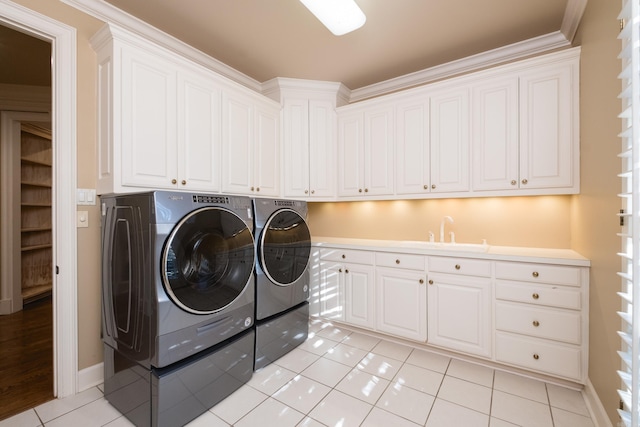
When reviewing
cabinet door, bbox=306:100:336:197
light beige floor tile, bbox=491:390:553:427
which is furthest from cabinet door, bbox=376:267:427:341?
cabinet door, bbox=306:100:336:197

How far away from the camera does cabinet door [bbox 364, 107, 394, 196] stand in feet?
9.30

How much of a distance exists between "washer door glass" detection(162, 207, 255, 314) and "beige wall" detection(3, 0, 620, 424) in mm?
887

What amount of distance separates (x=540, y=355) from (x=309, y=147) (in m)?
2.66

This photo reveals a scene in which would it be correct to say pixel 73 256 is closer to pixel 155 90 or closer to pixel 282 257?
→ pixel 155 90

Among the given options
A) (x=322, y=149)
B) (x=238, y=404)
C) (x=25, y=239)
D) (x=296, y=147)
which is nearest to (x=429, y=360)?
(x=238, y=404)

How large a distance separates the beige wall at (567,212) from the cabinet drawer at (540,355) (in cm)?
12

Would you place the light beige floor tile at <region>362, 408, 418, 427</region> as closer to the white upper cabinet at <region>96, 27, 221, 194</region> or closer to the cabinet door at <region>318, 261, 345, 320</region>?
the cabinet door at <region>318, 261, 345, 320</region>

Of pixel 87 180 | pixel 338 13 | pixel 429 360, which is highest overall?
pixel 338 13

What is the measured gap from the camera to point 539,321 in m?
1.95

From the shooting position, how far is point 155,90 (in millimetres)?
1938

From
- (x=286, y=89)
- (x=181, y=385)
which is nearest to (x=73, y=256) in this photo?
(x=181, y=385)

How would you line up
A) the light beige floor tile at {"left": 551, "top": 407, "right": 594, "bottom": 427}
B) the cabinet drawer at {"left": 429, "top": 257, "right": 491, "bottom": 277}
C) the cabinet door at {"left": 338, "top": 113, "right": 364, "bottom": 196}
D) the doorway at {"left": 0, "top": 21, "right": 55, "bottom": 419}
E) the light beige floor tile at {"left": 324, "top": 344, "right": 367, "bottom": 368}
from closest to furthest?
the light beige floor tile at {"left": 551, "top": 407, "right": 594, "bottom": 427}
the doorway at {"left": 0, "top": 21, "right": 55, "bottom": 419}
the cabinet drawer at {"left": 429, "top": 257, "right": 491, "bottom": 277}
the light beige floor tile at {"left": 324, "top": 344, "right": 367, "bottom": 368}
the cabinet door at {"left": 338, "top": 113, "right": 364, "bottom": 196}

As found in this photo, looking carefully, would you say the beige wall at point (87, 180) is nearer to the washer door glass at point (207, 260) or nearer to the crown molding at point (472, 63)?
the washer door glass at point (207, 260)

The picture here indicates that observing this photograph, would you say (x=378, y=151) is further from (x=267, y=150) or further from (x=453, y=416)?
(x=453, y=416)
